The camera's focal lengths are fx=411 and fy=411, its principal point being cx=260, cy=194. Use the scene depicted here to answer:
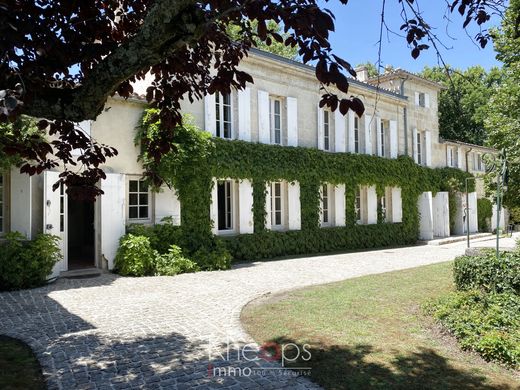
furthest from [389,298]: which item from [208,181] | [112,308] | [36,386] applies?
[208,181]

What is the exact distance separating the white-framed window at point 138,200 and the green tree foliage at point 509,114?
38.3 ft

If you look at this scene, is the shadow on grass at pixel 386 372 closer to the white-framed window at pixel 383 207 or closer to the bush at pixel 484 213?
the white-framed window at pixel 383 207

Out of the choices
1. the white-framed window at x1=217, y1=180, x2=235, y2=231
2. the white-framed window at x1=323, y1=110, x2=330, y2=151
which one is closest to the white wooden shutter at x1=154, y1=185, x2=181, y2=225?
the white-framed window at x1=217, y1=180, x2=235, y2=231

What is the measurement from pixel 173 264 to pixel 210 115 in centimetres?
478

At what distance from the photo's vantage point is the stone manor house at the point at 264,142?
9609 millimetres

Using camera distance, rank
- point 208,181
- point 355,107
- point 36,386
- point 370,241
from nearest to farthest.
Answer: point 355,107 → point 36,386 → point 208,181 → point 370,241

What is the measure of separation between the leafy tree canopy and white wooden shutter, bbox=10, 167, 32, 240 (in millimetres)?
5256

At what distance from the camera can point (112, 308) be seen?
6.77m

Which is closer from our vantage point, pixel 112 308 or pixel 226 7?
pixel 226 7

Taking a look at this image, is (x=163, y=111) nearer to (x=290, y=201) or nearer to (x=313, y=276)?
(x=313, y=276)

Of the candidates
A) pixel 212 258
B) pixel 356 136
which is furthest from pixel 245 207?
pixel 356 136

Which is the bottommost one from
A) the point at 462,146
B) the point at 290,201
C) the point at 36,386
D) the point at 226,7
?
the point at 36,386

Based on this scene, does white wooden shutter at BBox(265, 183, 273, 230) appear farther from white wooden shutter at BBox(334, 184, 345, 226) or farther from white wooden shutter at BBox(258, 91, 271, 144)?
white wooden shutter at BBox(334, 184, 345, 226)

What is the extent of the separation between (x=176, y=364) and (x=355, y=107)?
11.1ft
